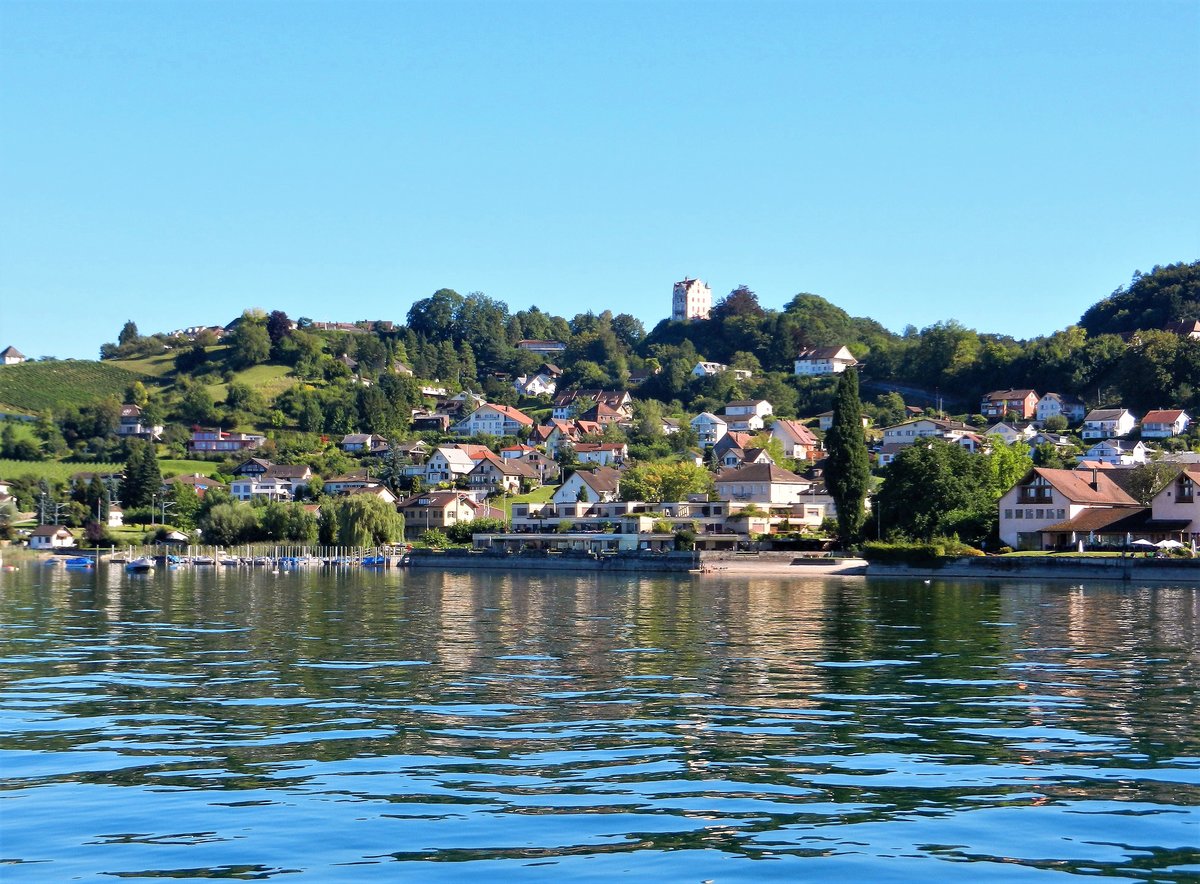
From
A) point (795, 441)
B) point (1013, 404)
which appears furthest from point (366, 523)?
point (1013, 404)

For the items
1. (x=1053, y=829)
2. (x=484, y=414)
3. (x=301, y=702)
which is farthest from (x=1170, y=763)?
(x=484, y=414)

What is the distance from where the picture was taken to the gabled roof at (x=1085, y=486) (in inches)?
3027

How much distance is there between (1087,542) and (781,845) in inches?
2694

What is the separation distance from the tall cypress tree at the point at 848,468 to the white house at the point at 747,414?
7262cm

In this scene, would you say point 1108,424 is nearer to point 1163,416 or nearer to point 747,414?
point 1163,416

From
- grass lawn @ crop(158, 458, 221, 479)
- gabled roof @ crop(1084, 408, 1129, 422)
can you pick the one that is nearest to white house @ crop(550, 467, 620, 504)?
grass lawn @ crop(158, 458, 221, 479)

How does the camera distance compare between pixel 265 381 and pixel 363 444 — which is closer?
pixel 363 444

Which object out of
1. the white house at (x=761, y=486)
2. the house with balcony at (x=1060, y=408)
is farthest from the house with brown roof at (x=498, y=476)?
the house with balcony at (x=1060, y=408)

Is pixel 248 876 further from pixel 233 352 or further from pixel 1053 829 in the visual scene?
pixel 233 352

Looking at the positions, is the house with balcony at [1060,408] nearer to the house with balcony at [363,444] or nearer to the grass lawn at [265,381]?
the house with balcony at [363,444]

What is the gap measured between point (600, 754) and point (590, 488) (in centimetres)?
9018

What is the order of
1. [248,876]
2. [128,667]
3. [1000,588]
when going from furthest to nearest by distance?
[1000,588], [128,667], [248,876]

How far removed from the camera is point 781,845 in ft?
39.1

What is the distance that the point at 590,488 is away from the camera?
10625 centimetres
